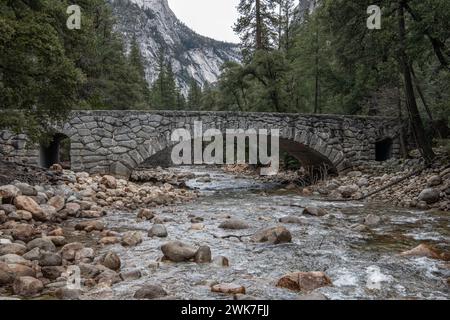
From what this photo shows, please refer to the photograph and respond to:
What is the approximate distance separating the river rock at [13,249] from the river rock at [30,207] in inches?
79.4

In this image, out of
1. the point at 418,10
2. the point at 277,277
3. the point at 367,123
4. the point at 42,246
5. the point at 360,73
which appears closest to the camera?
the point at 277,277

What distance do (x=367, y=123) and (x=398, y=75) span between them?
2.26m

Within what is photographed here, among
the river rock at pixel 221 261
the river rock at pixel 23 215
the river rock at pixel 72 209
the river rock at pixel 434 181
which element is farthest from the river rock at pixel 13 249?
the river rock at pixel 434 181

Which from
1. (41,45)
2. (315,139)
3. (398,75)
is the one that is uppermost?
(398,75)

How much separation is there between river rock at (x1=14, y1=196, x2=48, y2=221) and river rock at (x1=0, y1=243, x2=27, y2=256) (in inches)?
79.4

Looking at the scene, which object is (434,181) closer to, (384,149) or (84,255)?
(384,149)

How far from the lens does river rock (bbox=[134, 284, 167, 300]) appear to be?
3.46 metres

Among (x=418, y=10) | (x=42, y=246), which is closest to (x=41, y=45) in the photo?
(x=42, y=246)

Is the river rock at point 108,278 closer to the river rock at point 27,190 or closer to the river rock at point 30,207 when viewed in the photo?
the river rock at point 30,207

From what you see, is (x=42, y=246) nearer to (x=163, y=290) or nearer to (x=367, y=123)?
(x=163, y=290)

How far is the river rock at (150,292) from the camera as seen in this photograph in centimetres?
346

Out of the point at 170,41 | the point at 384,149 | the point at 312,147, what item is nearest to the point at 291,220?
the point at 312,147

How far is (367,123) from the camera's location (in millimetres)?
15711

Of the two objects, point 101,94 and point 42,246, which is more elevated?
point 101,94
